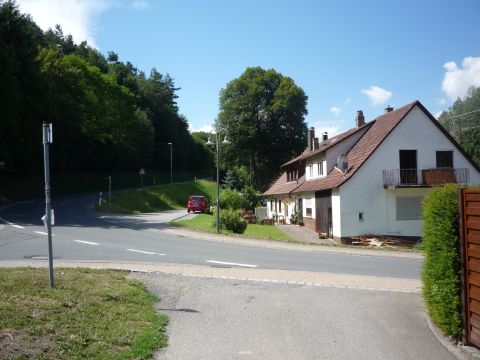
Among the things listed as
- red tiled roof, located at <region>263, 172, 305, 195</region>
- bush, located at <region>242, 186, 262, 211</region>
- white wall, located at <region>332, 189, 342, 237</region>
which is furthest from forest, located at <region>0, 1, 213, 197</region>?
red tiled roof, located at <region>263, 172, 305, 195</region>

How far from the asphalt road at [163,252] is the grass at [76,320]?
5977mm

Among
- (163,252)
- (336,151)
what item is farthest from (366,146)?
(163,252)

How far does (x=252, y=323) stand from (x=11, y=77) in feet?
112

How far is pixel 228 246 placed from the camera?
21172mm

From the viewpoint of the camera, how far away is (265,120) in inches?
2571

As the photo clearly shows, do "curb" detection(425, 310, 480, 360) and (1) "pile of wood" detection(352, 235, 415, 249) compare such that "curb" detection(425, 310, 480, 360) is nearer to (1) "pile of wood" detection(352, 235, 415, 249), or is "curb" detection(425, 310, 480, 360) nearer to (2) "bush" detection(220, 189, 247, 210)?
(1) "pile of wood" detection(352, 235, 415, 249)

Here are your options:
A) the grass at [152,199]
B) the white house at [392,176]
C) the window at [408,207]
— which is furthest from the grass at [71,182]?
the window at [408,207]

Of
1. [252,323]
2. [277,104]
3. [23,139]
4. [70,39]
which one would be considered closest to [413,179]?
[252,323]

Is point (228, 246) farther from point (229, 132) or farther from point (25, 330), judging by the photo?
point (229, 132)

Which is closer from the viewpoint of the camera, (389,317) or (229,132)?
(389,317)

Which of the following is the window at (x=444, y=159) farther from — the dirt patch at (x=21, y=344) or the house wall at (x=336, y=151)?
the dirt patch at (x=21, y=344)

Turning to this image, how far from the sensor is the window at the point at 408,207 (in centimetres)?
2989

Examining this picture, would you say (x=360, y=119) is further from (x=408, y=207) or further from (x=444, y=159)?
(x=408, y=207)

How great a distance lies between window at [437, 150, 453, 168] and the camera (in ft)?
102
